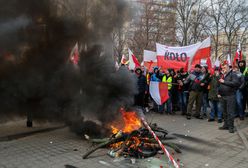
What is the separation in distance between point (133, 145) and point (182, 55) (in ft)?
18.8

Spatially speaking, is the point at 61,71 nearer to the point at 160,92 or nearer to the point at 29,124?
the point at 29,124

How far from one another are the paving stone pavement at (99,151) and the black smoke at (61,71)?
0.76 m

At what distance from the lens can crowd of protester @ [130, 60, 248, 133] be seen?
766cm

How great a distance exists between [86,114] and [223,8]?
2666 cm

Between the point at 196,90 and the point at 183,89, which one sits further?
the point at 183,89

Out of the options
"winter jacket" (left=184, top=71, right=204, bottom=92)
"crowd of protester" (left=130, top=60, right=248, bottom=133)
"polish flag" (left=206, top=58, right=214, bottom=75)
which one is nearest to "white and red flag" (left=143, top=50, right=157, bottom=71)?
"crowd of protester" (left=130, top=60, right=248, bottom=133)

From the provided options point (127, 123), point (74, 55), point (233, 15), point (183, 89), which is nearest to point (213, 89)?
point (183, 89)

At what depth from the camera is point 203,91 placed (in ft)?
31.7

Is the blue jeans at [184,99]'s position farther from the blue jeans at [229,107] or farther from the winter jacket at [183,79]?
the blue jeans at [229,107]

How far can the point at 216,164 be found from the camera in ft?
16.4

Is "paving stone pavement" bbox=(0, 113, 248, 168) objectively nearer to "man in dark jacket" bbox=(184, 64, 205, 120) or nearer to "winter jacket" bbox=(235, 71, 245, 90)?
"winter jacket" bbox=(235, 71, 245, 90)

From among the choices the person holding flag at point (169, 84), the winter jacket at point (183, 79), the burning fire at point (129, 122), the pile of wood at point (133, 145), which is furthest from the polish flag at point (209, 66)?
the pile of wood at point (133, 145)

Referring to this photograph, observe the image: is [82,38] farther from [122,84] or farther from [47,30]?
[122,84]

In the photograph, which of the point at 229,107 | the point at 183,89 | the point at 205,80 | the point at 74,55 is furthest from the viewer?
the point at 183,89
